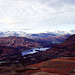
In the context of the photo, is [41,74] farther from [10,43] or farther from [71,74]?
[10,43]

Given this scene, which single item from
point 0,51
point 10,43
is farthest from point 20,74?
point 10,43

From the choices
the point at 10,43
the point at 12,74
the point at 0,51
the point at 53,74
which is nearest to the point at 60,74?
the point at 53,74

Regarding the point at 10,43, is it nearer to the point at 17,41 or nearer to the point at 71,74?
the point at 17,41

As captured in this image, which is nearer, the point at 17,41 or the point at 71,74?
the point at 71,74

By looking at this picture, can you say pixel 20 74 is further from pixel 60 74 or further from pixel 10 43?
pixel 10 43

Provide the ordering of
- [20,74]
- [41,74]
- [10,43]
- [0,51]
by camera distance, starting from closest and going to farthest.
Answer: [41,74]
[20,74]
[0,51]
[10,43]

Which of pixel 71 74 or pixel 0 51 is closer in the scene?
pixel 71 74

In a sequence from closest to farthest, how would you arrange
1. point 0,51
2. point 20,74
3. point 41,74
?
point 41,74, point 20,74, point 0,51

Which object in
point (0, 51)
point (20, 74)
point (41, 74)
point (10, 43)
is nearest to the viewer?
point (41, 74)
